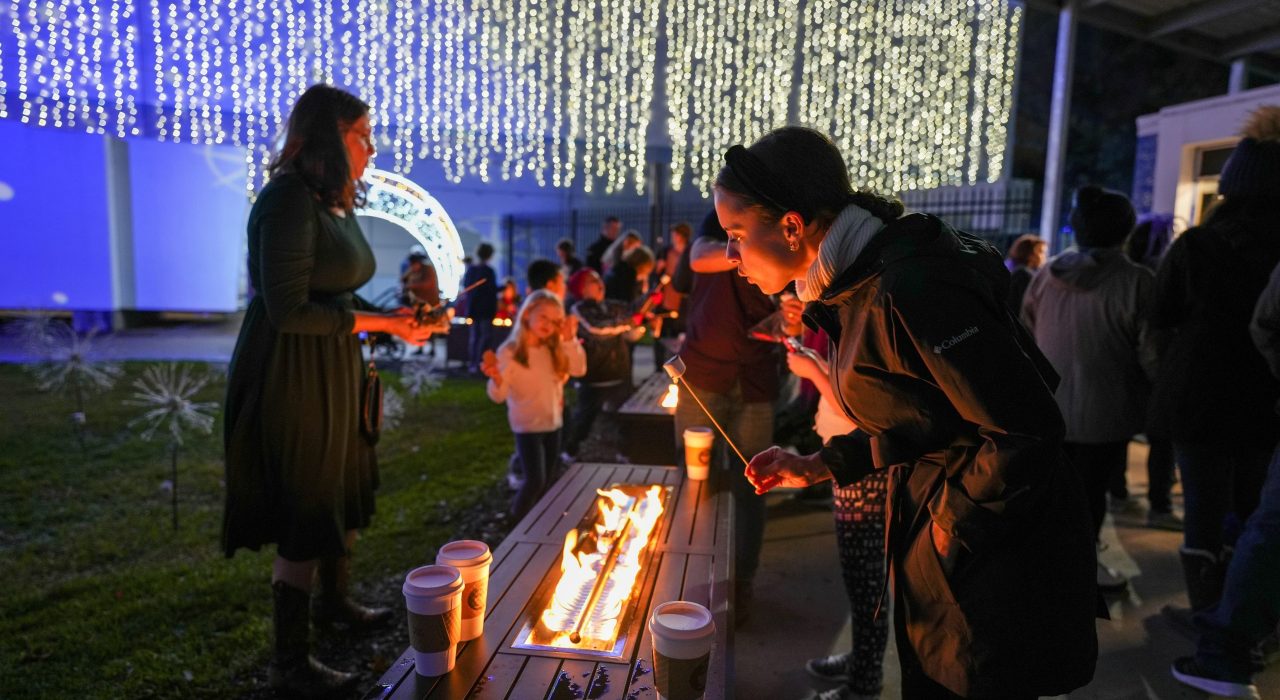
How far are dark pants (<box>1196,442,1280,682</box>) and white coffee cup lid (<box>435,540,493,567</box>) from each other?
2.88m

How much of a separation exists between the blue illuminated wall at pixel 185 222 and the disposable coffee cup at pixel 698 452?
14.5 metres

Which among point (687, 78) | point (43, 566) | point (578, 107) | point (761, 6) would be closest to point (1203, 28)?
point (761, 6)

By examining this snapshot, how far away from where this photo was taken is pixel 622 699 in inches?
61.4

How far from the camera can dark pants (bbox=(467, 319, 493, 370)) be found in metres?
10.5

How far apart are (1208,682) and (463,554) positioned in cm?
313

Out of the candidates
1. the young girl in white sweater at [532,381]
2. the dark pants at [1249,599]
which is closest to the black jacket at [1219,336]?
the dark pants at [1249,599]

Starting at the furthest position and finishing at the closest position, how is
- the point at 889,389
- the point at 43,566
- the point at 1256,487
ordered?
the point at 43,566, the point at 1256,487, the point at 889,389

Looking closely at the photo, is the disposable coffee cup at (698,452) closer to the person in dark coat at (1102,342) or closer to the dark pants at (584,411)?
the person in dark coat at (1102,342)

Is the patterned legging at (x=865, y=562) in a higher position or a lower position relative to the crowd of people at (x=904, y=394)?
lower

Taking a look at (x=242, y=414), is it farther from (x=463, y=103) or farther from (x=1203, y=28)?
(x=1203, y=28)

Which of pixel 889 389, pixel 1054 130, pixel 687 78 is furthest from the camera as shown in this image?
pixel 687 78

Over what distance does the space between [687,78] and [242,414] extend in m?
11.4

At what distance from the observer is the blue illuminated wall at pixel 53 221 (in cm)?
1205

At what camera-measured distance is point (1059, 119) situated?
11609 mm
